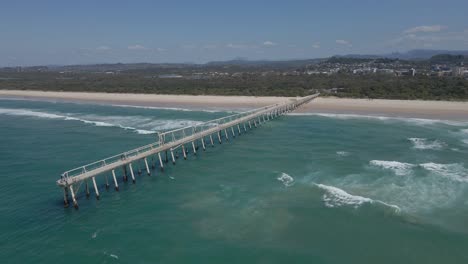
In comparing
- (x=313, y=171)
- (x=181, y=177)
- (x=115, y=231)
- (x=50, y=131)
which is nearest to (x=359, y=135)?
(x=313, y=171)

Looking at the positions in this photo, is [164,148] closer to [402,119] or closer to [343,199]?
[343,199]

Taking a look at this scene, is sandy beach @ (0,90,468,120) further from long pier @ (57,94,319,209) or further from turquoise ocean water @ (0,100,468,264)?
turquoise ocean water @ (0,100,468,264)

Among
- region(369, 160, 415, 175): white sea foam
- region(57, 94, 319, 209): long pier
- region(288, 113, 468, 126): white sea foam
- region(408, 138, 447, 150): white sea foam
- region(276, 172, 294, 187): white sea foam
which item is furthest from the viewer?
region(288, 113, 468, 126): white sea foam

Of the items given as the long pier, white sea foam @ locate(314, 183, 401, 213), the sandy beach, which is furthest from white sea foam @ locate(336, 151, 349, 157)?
the sandy beach

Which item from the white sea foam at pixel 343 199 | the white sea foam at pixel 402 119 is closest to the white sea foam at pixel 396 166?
the white sea foam at pixel 343 199

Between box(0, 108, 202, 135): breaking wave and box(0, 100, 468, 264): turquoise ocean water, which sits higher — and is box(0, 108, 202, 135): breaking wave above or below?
above

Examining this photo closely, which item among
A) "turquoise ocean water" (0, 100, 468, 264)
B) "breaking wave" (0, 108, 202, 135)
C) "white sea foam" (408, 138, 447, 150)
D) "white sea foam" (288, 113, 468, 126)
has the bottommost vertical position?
"turquoise ocean water" (0, 100, 468, 264)

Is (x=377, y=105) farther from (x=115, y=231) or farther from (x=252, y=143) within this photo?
(x=115, y=231)
